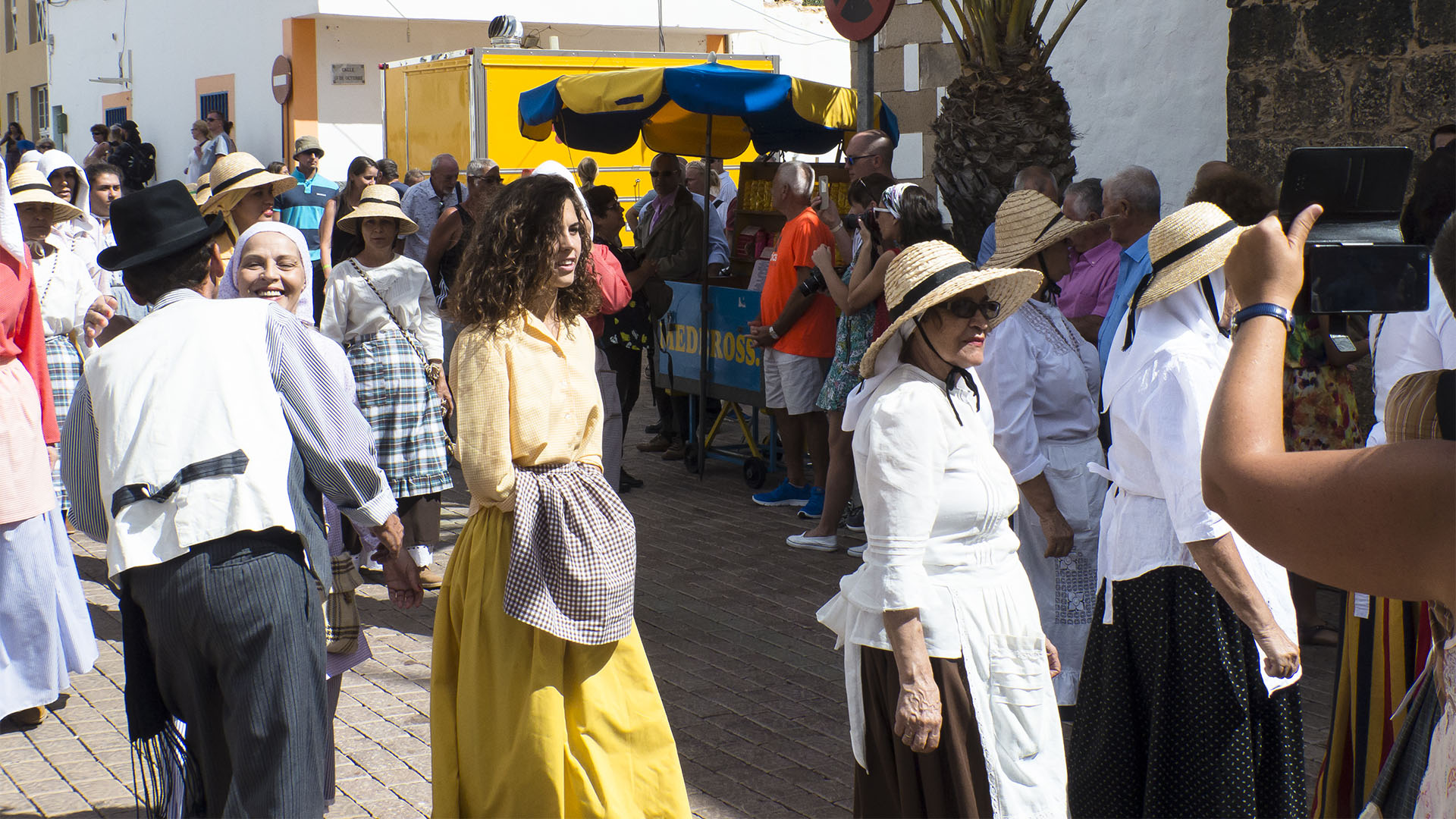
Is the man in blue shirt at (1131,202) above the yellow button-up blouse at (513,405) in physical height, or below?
above

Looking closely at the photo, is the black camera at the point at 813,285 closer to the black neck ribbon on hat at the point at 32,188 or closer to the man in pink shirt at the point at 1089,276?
the man in pink shirt at the point at 1089,276

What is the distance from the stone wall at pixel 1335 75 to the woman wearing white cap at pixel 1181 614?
14.8 ft

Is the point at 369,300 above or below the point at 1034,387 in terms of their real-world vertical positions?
above

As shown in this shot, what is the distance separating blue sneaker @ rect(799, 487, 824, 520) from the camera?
27.7 ft

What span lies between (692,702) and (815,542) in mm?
2446

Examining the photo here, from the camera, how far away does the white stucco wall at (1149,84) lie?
8664mm

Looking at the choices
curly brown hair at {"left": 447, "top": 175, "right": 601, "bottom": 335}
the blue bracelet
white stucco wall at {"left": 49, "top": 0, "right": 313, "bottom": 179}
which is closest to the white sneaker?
curly brown hair at {"left": 447, "top": 175, "right": 601, "bottom": 335}

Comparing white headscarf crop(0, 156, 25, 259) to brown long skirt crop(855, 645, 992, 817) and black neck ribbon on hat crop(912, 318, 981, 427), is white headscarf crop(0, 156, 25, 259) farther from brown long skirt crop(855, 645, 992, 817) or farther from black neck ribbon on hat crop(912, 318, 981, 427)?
brown long skirt crop(855, 645, 992, 817)

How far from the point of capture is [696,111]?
929cm

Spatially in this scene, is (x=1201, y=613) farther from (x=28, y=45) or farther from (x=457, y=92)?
(x=28, y=45)

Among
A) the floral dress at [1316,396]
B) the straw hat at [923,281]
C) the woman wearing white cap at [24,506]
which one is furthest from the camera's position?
the floral dress at [1316,396]

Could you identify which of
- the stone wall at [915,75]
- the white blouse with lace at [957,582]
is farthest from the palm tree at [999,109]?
the white blouse with lace at [957,582]

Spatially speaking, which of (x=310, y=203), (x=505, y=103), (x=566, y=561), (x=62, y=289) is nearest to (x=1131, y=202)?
(x=566, y=561)

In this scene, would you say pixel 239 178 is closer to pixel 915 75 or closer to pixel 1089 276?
pixel 1089 276
